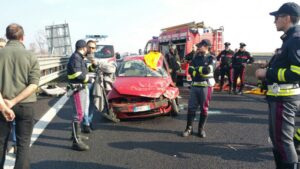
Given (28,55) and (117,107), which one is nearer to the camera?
(28,55)

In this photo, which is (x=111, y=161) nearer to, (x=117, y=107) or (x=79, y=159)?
(x=79, y=159)

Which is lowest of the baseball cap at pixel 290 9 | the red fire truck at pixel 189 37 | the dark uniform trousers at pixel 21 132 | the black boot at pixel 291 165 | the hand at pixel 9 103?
the black boot at pixel 291 165

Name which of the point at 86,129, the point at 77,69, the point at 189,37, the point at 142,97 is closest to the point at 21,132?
the point at 77,69

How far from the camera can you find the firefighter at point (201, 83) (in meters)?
5.96

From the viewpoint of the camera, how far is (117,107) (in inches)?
270

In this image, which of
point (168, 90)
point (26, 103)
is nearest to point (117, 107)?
point (168, 90)

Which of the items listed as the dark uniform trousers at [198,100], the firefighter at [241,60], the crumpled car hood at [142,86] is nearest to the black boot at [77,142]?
the crumpled car hood at [142,86]

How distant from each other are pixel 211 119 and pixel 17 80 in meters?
5.04

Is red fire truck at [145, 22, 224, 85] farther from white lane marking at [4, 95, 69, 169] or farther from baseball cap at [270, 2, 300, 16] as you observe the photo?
baseball cap at [270, 2, 300, 16]

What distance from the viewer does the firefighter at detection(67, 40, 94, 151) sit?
5371 mm

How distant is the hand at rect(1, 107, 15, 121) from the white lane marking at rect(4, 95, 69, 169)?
136 centimetres

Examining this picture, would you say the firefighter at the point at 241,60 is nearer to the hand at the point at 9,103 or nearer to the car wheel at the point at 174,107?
the car wheel at the point at 174,107

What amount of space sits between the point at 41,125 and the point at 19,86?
12.0 feet

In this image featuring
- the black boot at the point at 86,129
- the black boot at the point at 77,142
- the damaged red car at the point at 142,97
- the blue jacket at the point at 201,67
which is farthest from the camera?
the damaged red car at the point at 142,97
